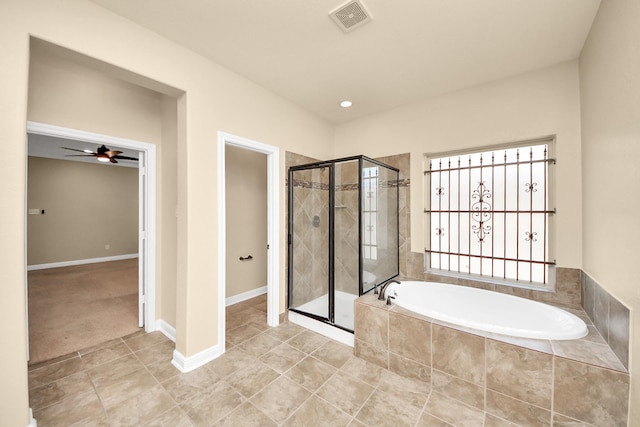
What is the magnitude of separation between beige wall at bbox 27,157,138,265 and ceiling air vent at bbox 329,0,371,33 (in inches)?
292

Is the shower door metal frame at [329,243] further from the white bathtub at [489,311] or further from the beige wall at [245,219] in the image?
the beige wall at [245,219]

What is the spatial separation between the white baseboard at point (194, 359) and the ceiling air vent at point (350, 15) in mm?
2813

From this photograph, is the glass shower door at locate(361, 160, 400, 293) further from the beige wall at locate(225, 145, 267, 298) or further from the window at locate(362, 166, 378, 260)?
the beige wall at locate(225, 145, 267, 298)

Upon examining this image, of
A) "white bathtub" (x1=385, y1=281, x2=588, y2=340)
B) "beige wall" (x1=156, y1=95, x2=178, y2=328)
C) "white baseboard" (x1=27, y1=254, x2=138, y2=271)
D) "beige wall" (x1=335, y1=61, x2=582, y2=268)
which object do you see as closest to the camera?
"white bathtub" (x1=385, y1=281, x2=588, y2=340)

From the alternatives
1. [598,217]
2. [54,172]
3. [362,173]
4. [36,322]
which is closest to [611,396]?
[598,217]

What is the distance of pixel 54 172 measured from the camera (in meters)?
5.70

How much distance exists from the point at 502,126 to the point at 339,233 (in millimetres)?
1994

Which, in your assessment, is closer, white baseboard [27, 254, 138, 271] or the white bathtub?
the white bathtub

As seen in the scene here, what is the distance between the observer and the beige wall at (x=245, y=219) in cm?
355

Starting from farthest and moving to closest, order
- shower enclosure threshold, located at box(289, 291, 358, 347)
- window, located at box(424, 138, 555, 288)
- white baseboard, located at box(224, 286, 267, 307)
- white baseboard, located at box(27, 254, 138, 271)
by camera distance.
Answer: white baseboard, located at box(27, 254, 138, 271) → white baseboard, located at box(224, 286, 267, 307) → shower enclosure threshold, located at box(289, 291, 358, 347) → window, located at box(424, 138, 555, 288)

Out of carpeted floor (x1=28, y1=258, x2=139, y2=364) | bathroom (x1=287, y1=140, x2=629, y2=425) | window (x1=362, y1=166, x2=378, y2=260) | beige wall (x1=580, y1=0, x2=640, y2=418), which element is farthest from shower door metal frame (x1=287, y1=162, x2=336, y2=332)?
beige wall (x1=580, y1=0, x2=640, y2=418)

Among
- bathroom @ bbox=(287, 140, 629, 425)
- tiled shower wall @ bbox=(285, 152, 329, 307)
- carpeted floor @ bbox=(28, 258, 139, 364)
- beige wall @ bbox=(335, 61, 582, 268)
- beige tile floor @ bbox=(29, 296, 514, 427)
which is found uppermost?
beige wall @ bbox=(335, 61, 582, 268)

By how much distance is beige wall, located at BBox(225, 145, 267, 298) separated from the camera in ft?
11.7

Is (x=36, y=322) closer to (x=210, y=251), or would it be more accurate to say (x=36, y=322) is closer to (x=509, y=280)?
(x=210, y=251)
